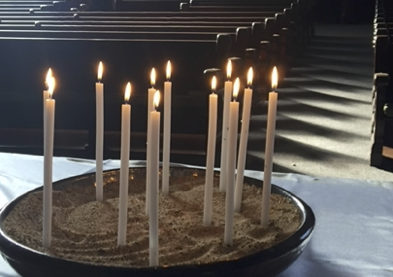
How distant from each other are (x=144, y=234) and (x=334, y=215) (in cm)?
53

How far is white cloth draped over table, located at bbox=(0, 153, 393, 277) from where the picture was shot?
104 centimetres

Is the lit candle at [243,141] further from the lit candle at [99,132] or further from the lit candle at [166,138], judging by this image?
the lit candle at [99,132]

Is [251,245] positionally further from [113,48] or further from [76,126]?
[76,126]

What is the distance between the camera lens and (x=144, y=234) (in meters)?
0.96

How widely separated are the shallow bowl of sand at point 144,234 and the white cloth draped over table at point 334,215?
0.11 meters

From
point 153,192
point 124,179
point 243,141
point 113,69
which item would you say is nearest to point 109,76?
point 113,69

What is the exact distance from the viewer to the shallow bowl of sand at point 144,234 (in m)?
0.77

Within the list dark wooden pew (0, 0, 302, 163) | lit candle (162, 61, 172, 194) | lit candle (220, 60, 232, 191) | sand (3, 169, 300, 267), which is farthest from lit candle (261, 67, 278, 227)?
dark wooden pew (0, 0, 302, 163)

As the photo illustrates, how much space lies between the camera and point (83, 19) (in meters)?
5.43

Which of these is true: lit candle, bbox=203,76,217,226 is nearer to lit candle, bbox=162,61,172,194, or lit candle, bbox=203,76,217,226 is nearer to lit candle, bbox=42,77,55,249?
lit candle, bbox=162,61,172,194

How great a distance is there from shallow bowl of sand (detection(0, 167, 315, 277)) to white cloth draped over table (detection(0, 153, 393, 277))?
0.35ft

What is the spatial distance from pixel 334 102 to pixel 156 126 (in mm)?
5264

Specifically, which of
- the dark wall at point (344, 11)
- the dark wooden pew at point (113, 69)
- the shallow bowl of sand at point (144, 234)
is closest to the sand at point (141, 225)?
the shallow bowl of sand at point (144, 234)

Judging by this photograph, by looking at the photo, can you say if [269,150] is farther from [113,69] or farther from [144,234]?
[113,69]
